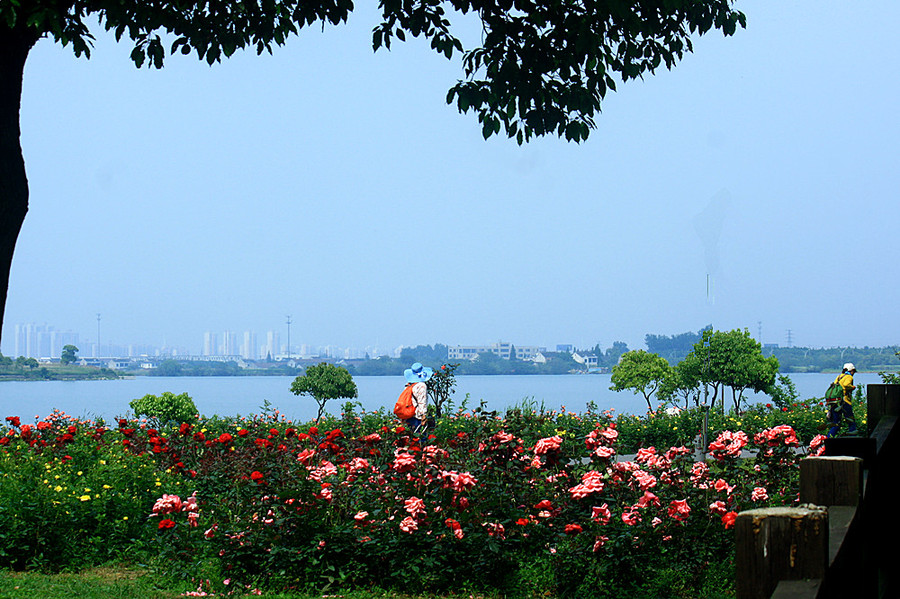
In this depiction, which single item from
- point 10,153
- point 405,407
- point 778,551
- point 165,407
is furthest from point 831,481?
point 165,407

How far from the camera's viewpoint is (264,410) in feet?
51.3

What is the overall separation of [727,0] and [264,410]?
1138 cm

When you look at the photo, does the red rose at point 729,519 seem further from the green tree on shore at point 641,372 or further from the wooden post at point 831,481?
the green tree on shore at point 641,372

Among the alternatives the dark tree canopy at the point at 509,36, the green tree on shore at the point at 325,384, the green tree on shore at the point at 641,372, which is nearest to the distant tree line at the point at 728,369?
the green tree on shore at the point at 641,372

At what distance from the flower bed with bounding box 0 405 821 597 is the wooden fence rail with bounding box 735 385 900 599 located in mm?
2421

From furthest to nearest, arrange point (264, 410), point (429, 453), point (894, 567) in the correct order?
point (264, 410) < point (429, 453) < point (894, 567)

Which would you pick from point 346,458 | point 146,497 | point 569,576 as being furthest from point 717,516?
point 146,497

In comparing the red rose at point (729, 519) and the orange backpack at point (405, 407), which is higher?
the orange backpack at point (405, 407)

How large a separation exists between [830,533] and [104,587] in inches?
244

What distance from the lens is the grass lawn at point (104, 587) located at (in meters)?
6.12

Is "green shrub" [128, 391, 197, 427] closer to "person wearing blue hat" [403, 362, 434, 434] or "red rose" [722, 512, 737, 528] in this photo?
"person wearing blue hat" [403, 362, 434, 434]

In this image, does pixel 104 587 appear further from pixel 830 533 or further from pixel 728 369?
pixel 728 369

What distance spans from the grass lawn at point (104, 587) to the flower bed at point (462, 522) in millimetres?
174

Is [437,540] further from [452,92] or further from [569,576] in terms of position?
[452,92]
